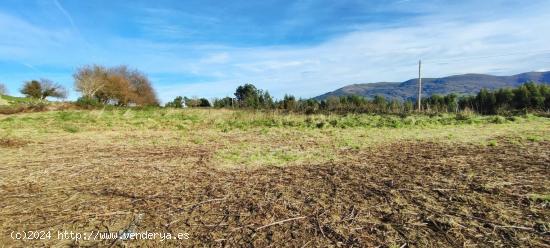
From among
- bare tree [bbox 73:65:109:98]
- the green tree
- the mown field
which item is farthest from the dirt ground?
bare tree [bbox 73:65:109:98]

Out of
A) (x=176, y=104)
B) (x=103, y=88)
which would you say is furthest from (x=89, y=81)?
(x=176, y=104)

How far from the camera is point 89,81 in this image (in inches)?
1623

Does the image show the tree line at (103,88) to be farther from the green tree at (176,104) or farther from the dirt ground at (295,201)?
the dirt ground at (295,201)

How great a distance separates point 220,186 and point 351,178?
5.60 ft

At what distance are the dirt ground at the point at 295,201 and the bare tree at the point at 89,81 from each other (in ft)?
133

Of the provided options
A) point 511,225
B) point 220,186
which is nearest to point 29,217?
point 220,186

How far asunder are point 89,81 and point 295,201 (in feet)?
148

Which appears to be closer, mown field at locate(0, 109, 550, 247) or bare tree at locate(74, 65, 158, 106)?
mown field at locate(0, 109, 550, 247)

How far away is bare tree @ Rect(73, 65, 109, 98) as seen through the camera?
134 feet

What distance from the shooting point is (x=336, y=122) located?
42.0 ft

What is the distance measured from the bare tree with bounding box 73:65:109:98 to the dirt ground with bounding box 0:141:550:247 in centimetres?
4043

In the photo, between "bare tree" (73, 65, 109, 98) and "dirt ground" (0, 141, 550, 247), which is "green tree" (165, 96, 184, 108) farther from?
"dirt ground" (0, 141, 550, 247)

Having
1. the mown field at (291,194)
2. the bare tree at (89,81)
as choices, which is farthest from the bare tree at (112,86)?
the mown field at (291,194)

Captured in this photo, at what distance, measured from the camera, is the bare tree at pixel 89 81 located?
4075 centimetres
